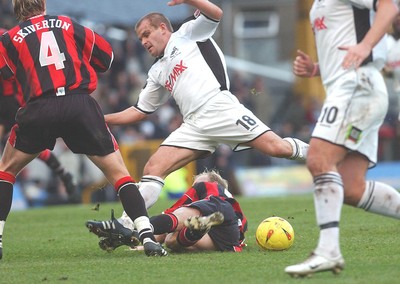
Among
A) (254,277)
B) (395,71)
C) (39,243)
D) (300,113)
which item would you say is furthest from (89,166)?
(254,277)

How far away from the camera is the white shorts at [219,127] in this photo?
8656mm

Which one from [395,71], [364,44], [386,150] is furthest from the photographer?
[386,150]

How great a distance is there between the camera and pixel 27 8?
7793 mm

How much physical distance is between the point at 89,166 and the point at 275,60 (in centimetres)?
1342

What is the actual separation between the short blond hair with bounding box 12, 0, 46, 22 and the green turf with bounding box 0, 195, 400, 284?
2.05 meters

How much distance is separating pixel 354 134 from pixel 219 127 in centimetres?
272

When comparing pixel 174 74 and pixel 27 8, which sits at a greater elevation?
pixel 27 8

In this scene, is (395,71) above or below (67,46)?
below

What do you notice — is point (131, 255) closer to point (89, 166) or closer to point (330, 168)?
point (330, 168)

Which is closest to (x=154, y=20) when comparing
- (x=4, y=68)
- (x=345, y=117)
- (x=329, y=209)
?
(x=4, y=68)

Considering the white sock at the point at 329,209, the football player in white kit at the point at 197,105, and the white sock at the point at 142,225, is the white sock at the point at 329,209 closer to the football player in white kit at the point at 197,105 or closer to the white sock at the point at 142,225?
the white sock at the point at 142,225

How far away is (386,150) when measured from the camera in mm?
20859

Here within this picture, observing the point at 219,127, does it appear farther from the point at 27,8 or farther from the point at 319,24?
the point at 319,24

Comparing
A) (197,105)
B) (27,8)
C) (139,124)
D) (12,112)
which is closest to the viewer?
(27,8)
